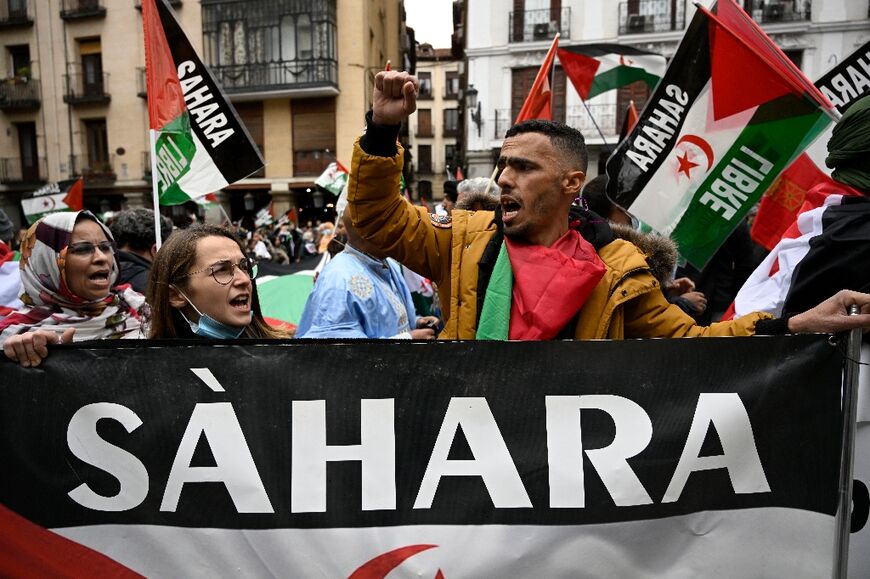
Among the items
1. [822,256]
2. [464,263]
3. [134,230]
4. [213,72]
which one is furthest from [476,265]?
[213,72]

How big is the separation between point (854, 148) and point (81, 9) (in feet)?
104

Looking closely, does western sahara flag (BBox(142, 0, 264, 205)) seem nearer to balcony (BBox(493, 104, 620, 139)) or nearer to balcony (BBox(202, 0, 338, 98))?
balcony (BBox(493, 104, 620, 139))

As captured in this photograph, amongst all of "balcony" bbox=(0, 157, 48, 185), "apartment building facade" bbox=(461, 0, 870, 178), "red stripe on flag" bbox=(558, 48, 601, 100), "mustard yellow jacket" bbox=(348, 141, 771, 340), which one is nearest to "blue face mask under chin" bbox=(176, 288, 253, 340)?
"mustard yellow jacket" bbox=(348, 141, 771, 340)

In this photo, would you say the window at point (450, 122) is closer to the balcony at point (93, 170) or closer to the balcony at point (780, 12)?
the balcony at point (93, 170)

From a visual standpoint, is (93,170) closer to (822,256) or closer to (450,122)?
(822,256)

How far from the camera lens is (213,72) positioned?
25.8 meters

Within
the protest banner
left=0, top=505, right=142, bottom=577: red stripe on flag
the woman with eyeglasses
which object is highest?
the woman with eyeglasses

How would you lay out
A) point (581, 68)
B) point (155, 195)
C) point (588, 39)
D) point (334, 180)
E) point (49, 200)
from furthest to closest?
point (588, 39) → point (334, 180) → point (49, 200) → point (581, 68) → point (155, 195)

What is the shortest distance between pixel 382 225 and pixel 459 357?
54 centimetres

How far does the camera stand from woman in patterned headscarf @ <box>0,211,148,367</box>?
8.83ft

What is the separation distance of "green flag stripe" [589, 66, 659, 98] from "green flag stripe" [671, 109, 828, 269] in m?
4.43

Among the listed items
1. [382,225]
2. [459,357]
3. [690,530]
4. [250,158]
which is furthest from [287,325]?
[690,530]

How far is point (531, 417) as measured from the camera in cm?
163

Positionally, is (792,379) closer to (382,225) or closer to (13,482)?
(382,225)
